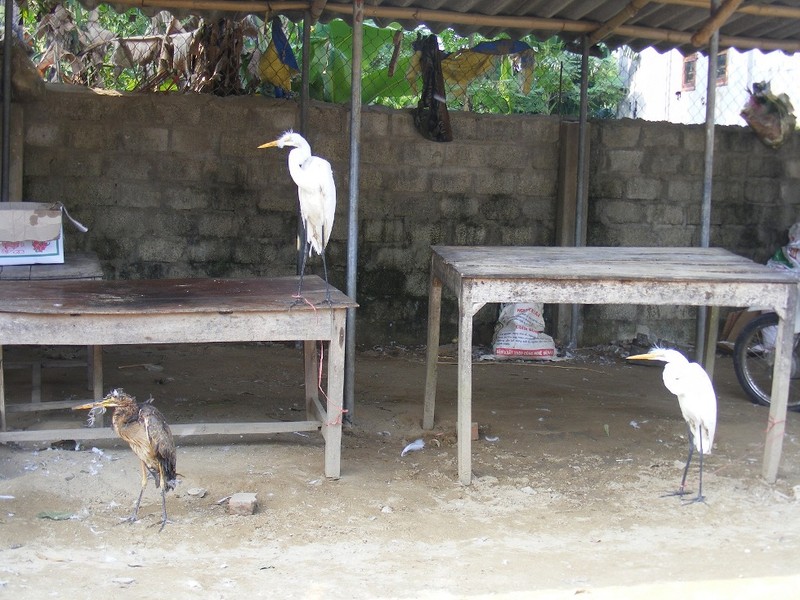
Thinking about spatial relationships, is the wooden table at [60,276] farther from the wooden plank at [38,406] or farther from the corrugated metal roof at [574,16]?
the corrugated metal roof at [574,16]

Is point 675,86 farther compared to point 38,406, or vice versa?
point 675,86

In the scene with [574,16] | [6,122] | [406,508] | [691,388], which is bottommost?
[406,508]

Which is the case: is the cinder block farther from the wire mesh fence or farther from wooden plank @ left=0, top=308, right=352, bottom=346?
the wire mesh fence

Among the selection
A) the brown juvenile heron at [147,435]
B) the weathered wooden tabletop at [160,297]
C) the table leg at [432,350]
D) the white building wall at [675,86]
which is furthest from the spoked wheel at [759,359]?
the white building wall at [675,86]

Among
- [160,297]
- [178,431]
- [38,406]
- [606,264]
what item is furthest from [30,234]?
[606,264]

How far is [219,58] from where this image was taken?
296 inches

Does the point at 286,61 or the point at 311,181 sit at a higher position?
the point at 286,61

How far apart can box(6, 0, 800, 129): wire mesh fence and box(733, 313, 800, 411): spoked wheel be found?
107 inches

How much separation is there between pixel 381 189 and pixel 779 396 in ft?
12.5

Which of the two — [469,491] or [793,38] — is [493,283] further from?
[793,38]

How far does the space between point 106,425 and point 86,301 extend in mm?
1228

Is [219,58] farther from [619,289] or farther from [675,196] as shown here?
[619,289]

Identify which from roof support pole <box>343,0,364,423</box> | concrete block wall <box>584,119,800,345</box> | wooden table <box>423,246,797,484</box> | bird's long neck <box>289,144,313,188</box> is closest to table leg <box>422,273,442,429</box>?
roof support pole <box>343,0,364,423</box>

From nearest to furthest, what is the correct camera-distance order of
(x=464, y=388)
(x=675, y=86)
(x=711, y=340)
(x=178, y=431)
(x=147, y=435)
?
(x=147, y=435)
(x=464, y=388)
(x=178, y=431)
(x=711, y=340)
(x=675, y=86)
